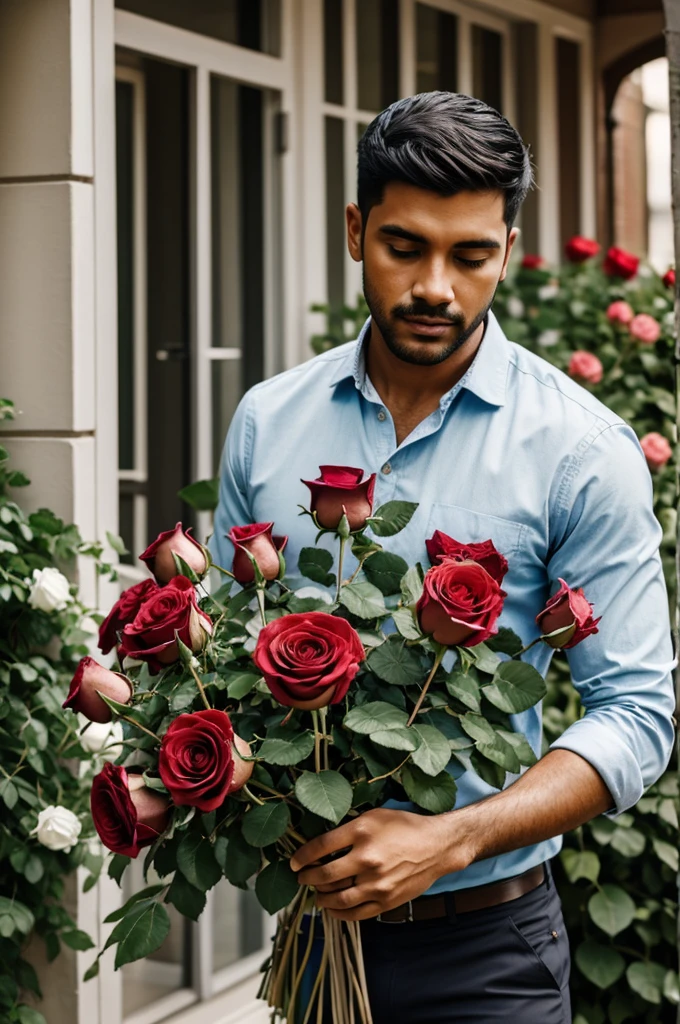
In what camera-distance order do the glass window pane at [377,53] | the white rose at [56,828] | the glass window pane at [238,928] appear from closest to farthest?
1. the white rose at [56,828]
2. the glass window pane at [238,928]
3. the glass window pane at [377,53]

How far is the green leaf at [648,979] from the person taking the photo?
11.0 ft

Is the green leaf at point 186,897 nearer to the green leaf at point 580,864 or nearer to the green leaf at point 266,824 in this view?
the green leaf at point 266,824

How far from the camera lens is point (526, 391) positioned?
1909 millimetres

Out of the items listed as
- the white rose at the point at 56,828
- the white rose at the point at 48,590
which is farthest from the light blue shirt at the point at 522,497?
the white rose at the point at 56,828

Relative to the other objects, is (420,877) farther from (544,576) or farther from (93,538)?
(93,538)

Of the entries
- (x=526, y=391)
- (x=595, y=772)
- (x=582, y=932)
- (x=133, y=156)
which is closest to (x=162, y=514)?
(x=133, y=156)

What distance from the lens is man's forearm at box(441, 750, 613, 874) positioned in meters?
1.59

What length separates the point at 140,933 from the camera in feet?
5.04

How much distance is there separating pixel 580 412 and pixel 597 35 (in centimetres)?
429

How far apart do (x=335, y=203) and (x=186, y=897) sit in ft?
9.58

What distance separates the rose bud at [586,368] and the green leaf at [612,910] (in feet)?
5.04

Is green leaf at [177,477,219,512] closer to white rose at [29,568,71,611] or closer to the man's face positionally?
white rose at [29,568,71,611]

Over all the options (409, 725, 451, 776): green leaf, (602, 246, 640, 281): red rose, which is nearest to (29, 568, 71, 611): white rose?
(409, 725, 451, 776): green leaf

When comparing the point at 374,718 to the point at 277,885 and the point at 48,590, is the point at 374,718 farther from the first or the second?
the point at 48,590
